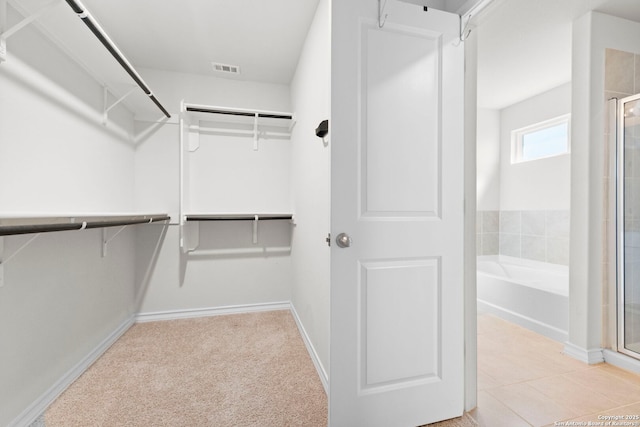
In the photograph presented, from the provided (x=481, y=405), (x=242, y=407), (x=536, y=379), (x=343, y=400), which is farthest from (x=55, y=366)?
(x=536, y=379)

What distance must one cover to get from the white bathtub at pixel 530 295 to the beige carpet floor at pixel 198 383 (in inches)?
76.2

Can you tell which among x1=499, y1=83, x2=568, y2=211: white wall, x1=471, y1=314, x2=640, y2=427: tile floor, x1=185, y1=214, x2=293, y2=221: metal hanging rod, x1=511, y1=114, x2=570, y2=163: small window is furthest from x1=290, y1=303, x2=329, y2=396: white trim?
x1=511, y1=114, x2=570, y2=163: small window

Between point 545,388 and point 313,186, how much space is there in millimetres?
1846

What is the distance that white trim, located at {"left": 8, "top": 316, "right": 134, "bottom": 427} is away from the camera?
52.4 inches

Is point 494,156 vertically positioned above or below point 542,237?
above

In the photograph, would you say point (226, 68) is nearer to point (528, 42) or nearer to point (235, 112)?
point (235, 112)

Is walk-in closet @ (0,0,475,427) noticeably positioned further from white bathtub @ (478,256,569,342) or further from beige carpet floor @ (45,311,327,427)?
white bathtub @ (478,256,569,342)

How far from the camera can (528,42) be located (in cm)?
223

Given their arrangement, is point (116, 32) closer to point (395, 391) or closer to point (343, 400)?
point (343, 400)

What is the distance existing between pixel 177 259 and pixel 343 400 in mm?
2155

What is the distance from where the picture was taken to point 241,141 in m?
2.82

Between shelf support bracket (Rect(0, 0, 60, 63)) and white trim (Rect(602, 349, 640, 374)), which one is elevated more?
shelf support bracket (Rect(0, 0, 60, 63))

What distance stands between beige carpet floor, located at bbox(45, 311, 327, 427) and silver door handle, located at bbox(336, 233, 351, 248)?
→ 912mm

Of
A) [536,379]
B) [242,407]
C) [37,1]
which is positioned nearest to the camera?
[37,1]
